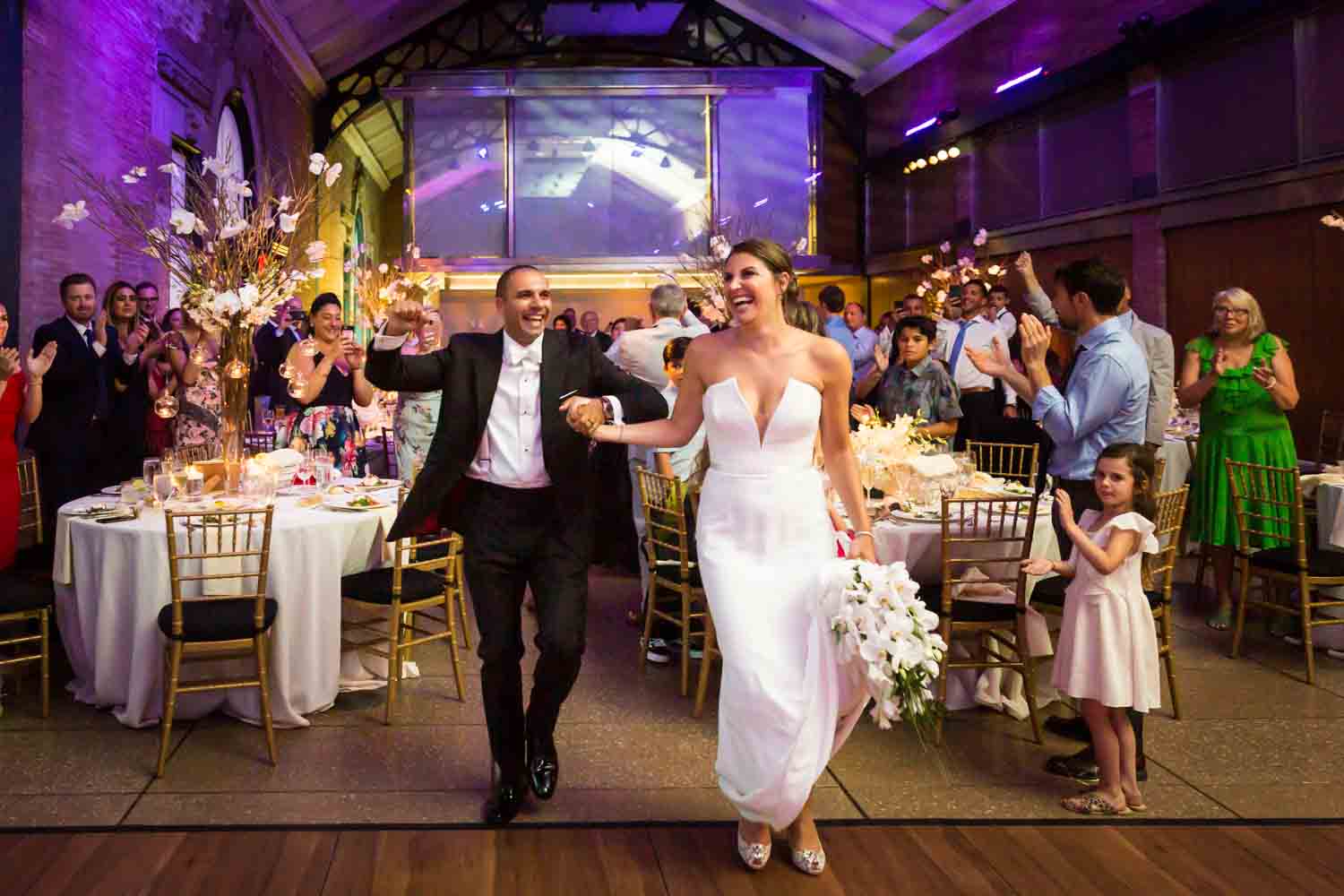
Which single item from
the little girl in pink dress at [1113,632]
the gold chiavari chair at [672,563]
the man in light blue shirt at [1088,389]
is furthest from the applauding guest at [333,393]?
the little girl in pink dress at [1113,632]

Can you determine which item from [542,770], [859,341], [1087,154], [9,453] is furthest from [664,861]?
[1087,154]

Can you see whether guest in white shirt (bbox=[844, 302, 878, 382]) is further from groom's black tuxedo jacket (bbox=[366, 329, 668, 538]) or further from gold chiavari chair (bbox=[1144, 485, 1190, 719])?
groom's black tuxedo jacket (bbox=[366, 329, 668, 538])

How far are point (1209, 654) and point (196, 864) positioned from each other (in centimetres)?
449

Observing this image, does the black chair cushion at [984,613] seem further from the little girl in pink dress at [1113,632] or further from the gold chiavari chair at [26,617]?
the gold chiavari chair at [26,617]

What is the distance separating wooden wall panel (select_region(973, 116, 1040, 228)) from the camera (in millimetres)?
12719

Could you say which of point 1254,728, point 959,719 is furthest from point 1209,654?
point 959,719

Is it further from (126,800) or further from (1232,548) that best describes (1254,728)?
(126,800)

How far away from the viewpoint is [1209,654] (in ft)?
17.7

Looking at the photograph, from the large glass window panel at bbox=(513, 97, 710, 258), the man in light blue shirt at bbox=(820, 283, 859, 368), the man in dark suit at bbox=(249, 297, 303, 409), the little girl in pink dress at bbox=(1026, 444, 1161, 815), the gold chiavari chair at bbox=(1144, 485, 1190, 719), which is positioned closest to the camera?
the little girl in pink dress at bbox=(1026, 444, 1161, 815)

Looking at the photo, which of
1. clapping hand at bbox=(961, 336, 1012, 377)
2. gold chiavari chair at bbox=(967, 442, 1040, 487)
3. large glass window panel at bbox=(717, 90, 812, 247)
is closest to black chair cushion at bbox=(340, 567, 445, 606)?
clapping hand at bbox=(961, 336, 1012, 377)

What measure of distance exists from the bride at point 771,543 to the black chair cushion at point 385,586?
5.64ft

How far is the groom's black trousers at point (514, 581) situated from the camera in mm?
3402

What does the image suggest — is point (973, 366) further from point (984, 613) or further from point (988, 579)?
point (984, 613)

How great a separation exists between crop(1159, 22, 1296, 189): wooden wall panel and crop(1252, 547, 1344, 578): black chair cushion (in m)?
4.90
